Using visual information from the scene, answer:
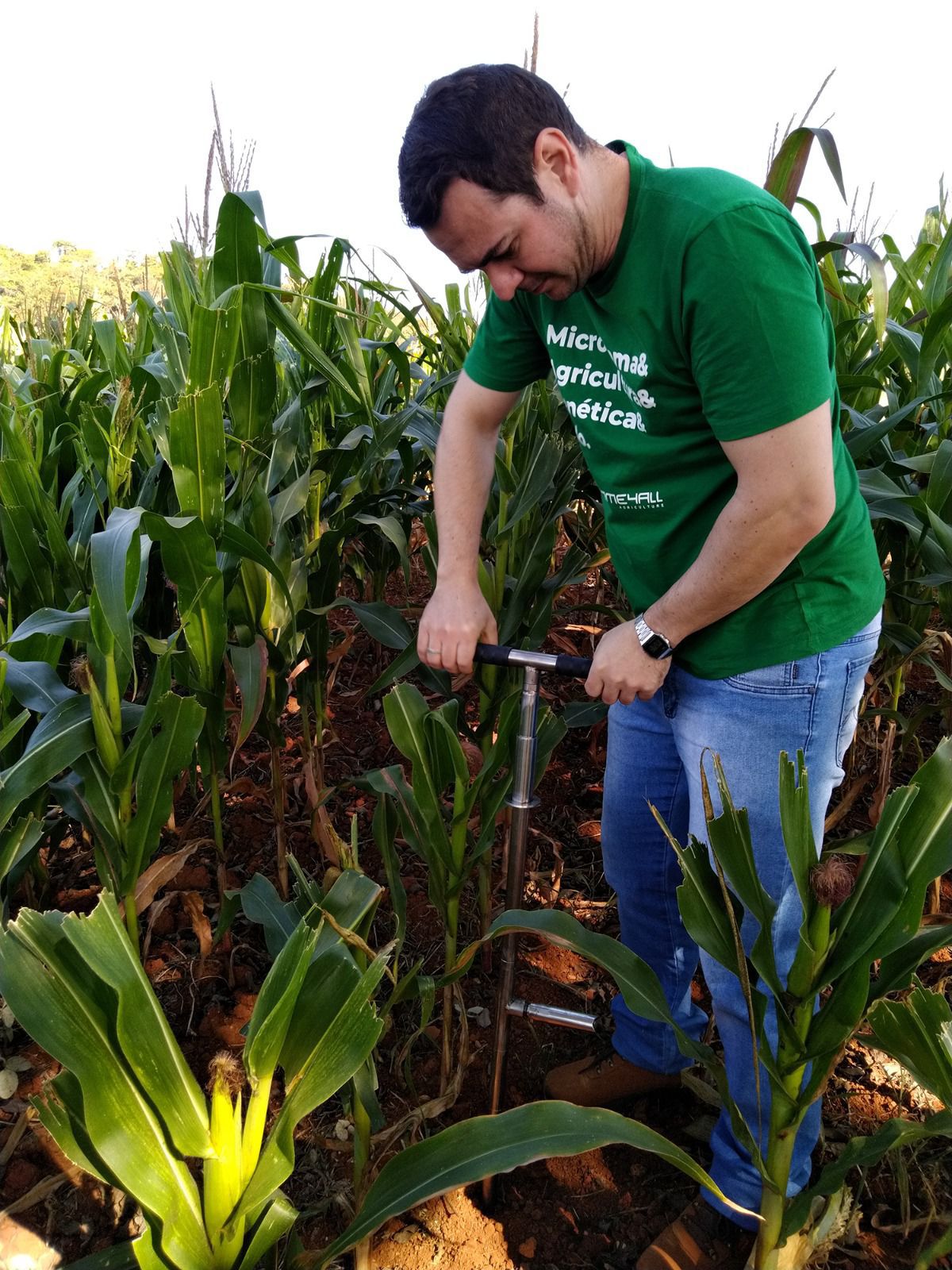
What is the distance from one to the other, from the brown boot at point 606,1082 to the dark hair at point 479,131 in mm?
1521

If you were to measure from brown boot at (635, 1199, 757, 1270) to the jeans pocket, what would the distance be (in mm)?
879

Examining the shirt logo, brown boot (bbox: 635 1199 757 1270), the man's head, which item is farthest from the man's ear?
brown boot (bbox: 635 1199 757 1270)

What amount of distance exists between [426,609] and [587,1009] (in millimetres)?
1021

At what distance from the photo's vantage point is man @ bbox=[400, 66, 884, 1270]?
1145mm

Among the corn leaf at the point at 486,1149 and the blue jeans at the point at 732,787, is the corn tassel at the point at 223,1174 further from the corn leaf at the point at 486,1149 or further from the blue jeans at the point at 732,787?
the blue jeans at the point at 732,787

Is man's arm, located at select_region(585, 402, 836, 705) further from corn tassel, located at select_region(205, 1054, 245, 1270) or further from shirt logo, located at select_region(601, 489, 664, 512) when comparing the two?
corn tassel, located at select_region(205, 1054, 245, 1270)

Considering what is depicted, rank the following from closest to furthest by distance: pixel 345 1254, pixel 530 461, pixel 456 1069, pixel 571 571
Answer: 1. pixel 345 1254
2. pixel 456 1069
3. pixel 530 461
4. pixel 571 571

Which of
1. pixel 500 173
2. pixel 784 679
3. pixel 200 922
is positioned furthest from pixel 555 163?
pixel 200 922

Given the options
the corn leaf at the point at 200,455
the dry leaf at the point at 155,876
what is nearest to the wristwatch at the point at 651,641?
the corn leaf at the point at 200,455

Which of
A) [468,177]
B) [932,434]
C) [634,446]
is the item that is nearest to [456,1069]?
[634,446]

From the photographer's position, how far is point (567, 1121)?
3.56 ft

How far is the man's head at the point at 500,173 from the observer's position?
3.78ft

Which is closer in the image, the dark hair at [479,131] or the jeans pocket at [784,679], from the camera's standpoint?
the dark hair at [479,131]

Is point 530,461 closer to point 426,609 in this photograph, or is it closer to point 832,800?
point 426,609
